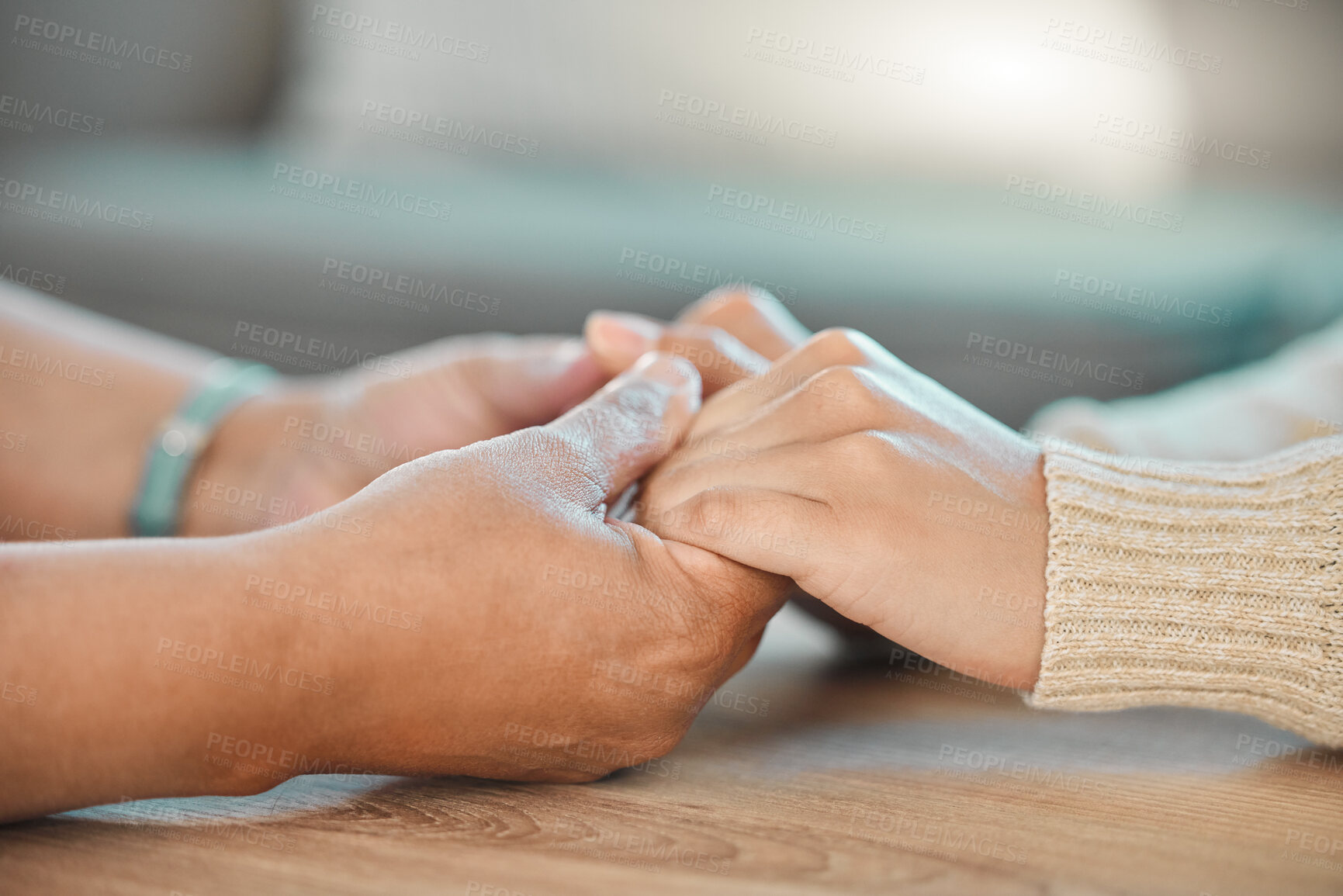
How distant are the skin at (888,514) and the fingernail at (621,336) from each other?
0.63 feet

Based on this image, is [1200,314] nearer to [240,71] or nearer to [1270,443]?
[1270,443]

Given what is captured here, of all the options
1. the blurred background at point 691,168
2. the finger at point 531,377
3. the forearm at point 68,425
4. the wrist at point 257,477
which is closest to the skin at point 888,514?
the finger at point 531,377

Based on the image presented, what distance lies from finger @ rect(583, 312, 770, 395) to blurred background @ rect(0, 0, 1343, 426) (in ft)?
3.00

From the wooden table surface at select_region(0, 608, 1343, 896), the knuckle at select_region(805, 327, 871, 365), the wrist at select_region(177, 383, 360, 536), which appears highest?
the knuckle at select_region(805, 327, 871, 365)

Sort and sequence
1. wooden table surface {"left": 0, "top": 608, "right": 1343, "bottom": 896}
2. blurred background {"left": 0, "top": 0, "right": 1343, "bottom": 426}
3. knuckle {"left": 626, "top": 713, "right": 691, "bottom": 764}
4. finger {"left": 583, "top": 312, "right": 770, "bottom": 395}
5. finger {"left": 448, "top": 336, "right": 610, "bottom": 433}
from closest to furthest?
1. wooden table surface {"left": 0, "top": 608, "right": 1343, "bottom": 896}
2. knuckle {"left": 626, "top": 713, "right": 691, "bottom": 764}
3. finger {"left": 583, "top": 312, "right": 770, "bottom": 395}
4. finger {"left": 448, "top": 336, "right": 610, "bottom": 433}
5. blurred background {"left": 0, "top": 0, "right": 1343, "bottom": 426}

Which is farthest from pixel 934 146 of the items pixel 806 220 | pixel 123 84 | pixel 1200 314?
pixel 123 84

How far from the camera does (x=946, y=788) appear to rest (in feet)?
1.59

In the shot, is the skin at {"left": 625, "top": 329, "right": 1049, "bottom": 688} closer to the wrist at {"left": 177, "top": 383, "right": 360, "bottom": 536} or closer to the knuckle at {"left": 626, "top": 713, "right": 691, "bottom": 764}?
the knuckle at {"left": 626, "top": 713, "right": 691, "bottom": 764}

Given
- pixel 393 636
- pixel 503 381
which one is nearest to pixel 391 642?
A: pixel 393 636

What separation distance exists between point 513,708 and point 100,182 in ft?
6.46

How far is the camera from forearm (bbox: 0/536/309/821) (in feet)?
1.26

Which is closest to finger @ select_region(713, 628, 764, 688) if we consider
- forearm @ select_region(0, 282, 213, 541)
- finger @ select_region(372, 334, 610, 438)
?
finger @ select_region(372, 334, 610, 438)

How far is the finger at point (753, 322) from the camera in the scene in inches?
32.4

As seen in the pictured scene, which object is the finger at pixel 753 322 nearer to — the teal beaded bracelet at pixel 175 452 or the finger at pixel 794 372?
the finger at pixel 794 372
